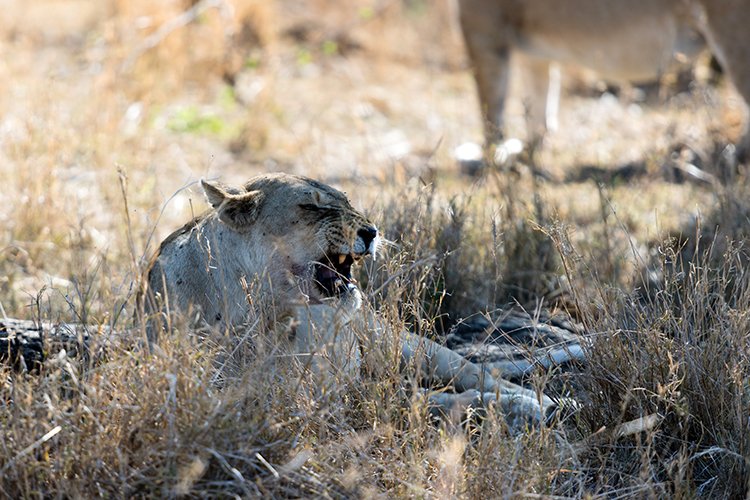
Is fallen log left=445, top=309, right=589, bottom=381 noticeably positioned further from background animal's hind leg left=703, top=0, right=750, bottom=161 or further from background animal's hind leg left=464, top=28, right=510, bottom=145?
background animal's hind leg left=464, top=28, right=510, bottom=145

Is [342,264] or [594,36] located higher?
[342,264]

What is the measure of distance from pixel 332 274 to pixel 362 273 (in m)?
1.25

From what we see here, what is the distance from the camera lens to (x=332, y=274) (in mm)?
3533

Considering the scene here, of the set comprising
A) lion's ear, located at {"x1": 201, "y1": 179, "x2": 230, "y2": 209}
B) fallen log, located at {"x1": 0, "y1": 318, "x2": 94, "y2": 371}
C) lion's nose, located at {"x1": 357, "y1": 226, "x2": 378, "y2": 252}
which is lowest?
fallen log, located at {"x1": 0, "y1": 318, "x2": 94, "y2": 371}

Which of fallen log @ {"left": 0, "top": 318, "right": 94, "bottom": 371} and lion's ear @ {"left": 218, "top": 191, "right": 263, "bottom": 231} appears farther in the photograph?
lion's ear @ {"left": 218, "top": 191, "right": 263, "bottom": 231}

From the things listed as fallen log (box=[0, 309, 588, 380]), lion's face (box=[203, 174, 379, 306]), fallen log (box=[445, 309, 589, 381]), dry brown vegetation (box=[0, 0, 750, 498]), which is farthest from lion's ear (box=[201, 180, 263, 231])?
fallen log (box=[445, 309, 589, 381])

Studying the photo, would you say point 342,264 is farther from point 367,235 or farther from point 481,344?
point 481,344

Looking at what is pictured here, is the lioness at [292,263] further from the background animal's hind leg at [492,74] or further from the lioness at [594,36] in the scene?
the background animal's hind leg at [492,74]

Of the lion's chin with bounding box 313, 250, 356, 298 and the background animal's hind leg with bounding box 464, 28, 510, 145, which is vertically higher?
the lion's chin with bounding box 313, 250, 356, 298

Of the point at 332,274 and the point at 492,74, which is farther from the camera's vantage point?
the point at 492,74

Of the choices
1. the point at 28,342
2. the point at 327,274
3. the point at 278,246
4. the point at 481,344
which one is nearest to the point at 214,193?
the point at 278,246

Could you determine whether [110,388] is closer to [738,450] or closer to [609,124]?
[738,450]

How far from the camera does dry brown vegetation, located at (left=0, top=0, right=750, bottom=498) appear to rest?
284cm

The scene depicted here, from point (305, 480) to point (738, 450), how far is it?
132cm
